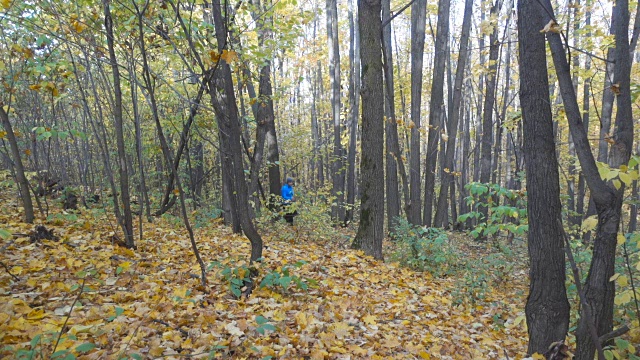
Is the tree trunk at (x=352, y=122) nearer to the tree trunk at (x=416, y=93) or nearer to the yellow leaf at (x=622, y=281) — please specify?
the tree trunk at (x=416, y=93)

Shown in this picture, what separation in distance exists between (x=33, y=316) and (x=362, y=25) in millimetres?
5810

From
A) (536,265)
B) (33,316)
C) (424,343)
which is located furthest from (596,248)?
(33,316)

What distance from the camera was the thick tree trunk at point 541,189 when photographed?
11.3ft

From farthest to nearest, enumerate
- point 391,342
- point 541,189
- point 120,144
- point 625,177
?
point 120,144 < point 391,342 < point 541,189 < point 625,177

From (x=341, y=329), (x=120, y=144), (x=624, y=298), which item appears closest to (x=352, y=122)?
(x=120, y=144)

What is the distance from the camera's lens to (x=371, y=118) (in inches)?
259

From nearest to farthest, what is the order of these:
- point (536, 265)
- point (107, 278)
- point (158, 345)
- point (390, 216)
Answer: point (158, 345)
point (536, 265)
point (107, 278)
point (390, 216)

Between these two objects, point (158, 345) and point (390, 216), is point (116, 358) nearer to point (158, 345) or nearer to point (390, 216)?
point (158, 345)

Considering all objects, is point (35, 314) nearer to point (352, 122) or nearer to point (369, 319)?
point (369, 319)

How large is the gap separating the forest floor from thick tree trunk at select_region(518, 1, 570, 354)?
0.30 m

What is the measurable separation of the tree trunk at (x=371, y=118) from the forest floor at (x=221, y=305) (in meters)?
0.75

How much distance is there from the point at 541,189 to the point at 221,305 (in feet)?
10.6

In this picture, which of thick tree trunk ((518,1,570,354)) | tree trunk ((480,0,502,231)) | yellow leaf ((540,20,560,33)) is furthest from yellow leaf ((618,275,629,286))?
tree trunk ((480,0,502,231))

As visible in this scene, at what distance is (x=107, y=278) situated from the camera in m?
4.37
